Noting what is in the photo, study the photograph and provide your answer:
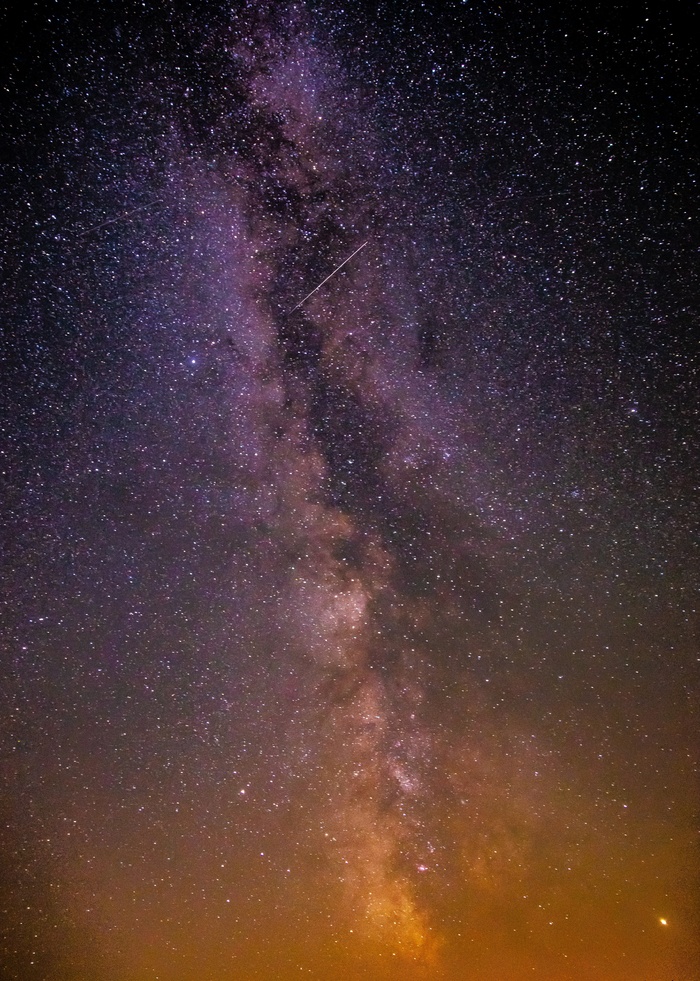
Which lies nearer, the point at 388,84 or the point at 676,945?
the point at 388,84

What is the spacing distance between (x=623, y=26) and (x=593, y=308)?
3.50 ft

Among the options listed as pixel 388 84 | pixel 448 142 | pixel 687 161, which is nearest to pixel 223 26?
pixel 388 84

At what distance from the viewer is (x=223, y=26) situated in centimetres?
172

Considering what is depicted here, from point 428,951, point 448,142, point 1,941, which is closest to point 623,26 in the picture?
point 448,142

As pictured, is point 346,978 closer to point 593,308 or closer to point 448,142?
point 593,308

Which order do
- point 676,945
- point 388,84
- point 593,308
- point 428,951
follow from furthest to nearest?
point 676,945, point 428,951, point 593,308, point 388,84

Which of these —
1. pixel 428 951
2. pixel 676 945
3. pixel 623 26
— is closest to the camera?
pixel 623 26

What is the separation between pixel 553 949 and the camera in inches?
137

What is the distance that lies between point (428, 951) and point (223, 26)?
6.02 metres

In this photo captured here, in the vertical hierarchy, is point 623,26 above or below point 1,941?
Result: above

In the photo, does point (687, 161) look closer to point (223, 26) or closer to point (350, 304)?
point (350, 304)

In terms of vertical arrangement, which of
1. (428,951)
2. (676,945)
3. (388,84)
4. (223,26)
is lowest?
(428,951)

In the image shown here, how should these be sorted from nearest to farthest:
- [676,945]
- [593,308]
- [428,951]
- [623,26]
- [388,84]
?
[623,26] → [388,84] → [593,308] → [428,951] → [676,945]

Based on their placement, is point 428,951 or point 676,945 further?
point 676,945
